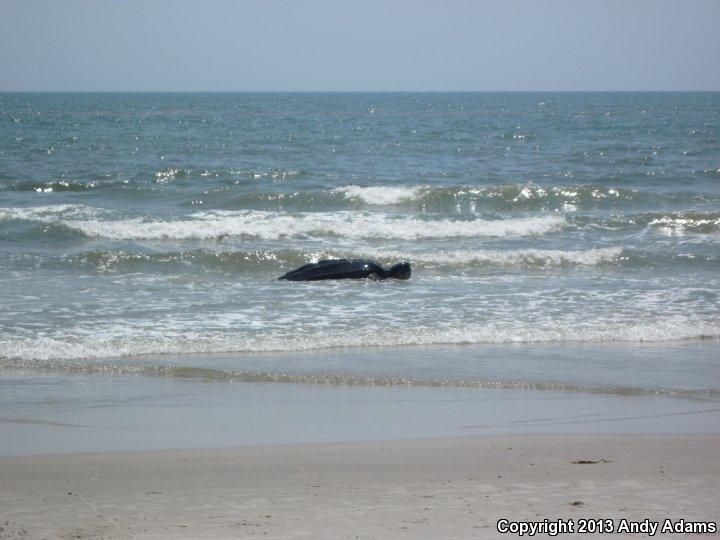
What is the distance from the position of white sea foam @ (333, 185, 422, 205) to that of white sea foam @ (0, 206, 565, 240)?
242 centimetres

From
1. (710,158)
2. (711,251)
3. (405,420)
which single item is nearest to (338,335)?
(405,420)

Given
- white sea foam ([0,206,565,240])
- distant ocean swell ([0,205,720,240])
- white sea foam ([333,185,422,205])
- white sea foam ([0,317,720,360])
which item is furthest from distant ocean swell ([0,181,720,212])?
white sea foam ([0,317,720,360])

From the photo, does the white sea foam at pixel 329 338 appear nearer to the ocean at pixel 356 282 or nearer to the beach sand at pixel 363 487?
the ocean at pixel 356 282

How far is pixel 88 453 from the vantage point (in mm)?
5609

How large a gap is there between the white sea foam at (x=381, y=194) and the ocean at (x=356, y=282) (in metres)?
0.10

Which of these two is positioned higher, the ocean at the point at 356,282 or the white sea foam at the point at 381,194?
the white sea foam at the point at 381,194

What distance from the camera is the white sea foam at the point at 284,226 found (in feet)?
56.7

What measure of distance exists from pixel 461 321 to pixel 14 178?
58.8ft

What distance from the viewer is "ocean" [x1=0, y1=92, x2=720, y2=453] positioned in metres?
7.59

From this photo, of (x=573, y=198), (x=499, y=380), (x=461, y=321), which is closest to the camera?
(x=499, y=380)

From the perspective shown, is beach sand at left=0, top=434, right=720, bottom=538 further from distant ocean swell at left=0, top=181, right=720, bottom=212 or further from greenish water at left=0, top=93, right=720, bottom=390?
distant ocean swell at left=0, top=181, right=720, bottom=212

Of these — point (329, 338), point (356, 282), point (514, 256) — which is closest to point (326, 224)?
point (514, 256)

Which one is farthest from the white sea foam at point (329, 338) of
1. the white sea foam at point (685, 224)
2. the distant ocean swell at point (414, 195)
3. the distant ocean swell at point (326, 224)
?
the distant ocean swell at point (414, 195)

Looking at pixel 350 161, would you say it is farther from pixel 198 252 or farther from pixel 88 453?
pixel 88 453
